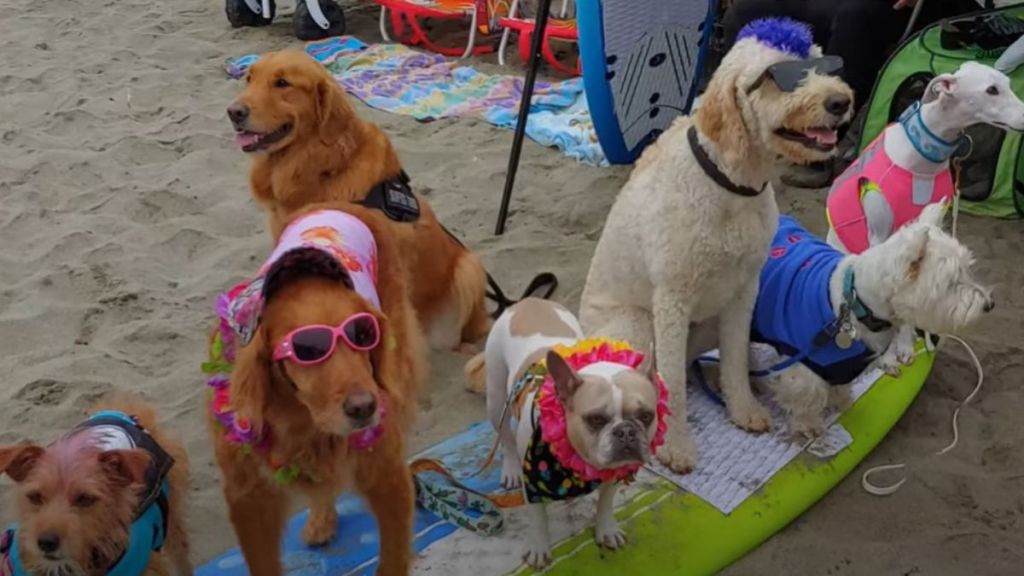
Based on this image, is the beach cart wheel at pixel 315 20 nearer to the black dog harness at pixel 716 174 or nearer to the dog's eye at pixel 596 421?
the black dog harness at pixel 716 174

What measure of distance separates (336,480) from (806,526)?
1410mm

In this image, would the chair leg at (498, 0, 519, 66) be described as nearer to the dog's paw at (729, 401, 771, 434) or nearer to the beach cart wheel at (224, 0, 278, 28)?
the beach cart wheel at (224, 0, 278, 28)

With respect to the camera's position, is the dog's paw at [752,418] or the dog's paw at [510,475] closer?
the dog's paw at [510,475]

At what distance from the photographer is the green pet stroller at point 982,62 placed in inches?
172

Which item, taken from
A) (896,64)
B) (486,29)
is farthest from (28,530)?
(486,29)

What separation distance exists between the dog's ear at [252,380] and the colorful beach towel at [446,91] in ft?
10.8

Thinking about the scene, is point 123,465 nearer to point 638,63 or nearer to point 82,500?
point 82,500

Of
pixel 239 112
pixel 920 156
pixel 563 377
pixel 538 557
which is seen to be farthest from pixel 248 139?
pixel 920 156

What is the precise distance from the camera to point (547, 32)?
6.07 m

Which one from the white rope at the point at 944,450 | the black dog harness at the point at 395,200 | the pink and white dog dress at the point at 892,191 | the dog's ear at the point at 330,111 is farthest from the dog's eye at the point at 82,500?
the pink and white dog dress at the point at 892,191

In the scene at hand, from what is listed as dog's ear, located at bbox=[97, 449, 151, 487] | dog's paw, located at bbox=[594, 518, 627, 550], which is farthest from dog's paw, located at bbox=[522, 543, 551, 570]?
dog's ear, located at bbox=[97, 449, 151, 487]

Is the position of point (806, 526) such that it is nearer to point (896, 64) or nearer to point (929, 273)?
point (929, 273)

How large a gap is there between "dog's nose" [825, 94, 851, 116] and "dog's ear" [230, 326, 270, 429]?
1.63 metres

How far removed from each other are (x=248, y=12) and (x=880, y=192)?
15.9 ft
